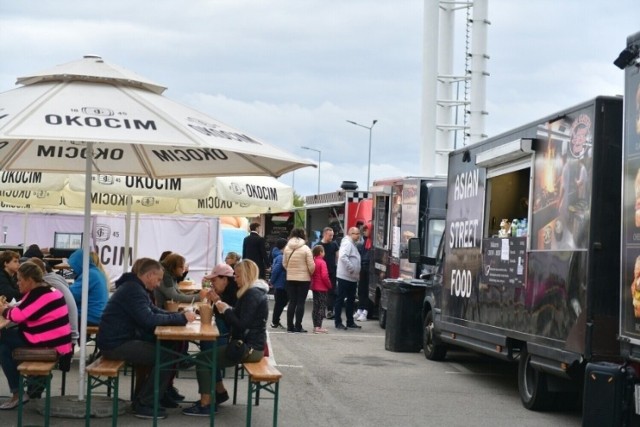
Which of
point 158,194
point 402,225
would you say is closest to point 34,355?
point 158,194

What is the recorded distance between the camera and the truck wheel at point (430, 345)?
53.7ft

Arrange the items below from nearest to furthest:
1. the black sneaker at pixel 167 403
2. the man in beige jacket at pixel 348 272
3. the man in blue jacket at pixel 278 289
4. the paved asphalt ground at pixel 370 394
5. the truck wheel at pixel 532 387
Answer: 1. the paved asphalt ground at pixel 370 394
2. the black sneaker at pixel 167 403
3. the truck wheel at pixel 532 387
4. the man in blue jacket at pixel 278 289
5. the man in beige jacket at pixel 348 272

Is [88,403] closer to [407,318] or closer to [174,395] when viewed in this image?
[174,395]

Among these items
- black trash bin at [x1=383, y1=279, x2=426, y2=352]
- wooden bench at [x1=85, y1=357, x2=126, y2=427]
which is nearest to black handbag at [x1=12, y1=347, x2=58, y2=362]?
wooden bench at [x1=85, y1=357, x2=126, y2=427]

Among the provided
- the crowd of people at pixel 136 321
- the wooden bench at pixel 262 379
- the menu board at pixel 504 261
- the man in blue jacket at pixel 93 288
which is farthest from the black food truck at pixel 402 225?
the wooden bench at pixel 262 379

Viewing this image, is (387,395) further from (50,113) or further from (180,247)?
(180,247)

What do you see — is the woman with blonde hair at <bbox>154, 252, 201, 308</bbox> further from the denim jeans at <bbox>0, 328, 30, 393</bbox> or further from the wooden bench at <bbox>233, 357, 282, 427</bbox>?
the wooden bench at <bbox>233, 357, 282, 427</bbox>

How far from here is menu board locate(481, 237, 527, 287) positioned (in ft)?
38.2

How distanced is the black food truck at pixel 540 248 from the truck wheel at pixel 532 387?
0.5 inches

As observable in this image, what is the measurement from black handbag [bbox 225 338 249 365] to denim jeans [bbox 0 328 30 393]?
5.98 feet

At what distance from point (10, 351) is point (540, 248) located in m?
5.15

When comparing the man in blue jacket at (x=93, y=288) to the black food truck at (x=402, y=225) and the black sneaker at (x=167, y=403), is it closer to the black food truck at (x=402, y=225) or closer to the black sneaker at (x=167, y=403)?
the black sneaker at (x=167, y=403)

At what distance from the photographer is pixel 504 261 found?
1218 cm

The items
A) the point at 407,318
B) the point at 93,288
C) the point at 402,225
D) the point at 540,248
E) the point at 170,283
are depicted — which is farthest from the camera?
the point at 402,225
